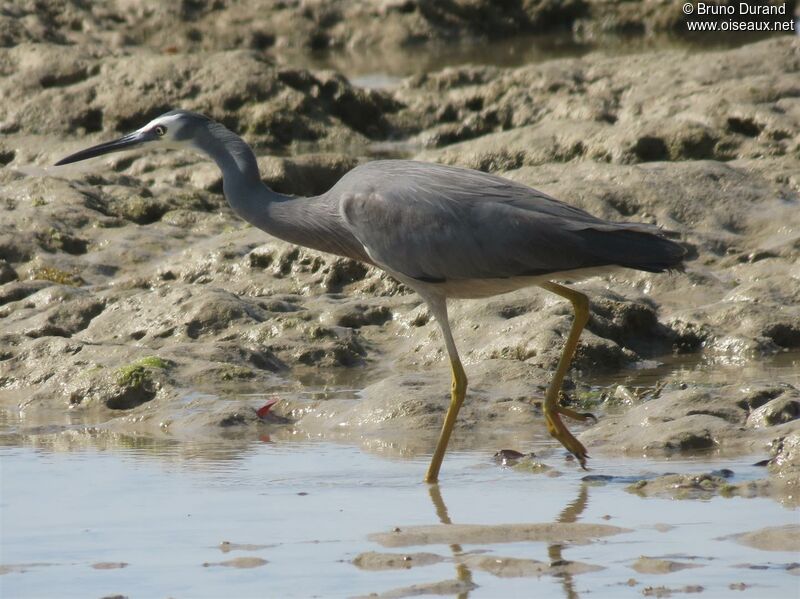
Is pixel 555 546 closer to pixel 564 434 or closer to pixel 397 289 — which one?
pixel 564 434

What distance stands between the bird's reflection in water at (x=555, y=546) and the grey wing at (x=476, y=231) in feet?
3.62

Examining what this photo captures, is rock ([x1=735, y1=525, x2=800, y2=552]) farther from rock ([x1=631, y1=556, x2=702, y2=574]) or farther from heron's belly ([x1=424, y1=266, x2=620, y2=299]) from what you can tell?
heron's belly ([x1=424, y1=266, x2=620, y2=299])

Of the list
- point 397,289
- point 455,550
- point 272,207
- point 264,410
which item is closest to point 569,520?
point 455,550

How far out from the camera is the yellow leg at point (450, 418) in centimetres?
578

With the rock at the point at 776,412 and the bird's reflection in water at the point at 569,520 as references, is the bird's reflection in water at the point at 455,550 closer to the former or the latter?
the bird's reflection in water at the point at 569,520

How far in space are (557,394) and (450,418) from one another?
1.61ft

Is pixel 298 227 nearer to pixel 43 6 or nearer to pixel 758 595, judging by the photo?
pixel 758 595

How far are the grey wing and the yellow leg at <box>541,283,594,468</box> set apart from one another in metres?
0.39

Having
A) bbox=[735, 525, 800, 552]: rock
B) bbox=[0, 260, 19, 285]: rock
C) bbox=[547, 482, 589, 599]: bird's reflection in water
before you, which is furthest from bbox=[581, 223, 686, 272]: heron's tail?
bbox=[0, 260, 19, 285]: rock

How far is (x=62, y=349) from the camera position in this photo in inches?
312

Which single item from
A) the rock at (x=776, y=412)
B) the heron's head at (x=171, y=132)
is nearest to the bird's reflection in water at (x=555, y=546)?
the rock at (x=776, y=412)

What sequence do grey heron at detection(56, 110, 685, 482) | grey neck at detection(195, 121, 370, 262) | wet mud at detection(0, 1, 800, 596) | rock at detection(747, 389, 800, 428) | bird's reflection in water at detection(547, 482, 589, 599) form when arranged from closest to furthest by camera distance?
bird's reflection in water at detection(547, 482, 589, 599), rock at detection(747, 389, 800, 428), grey heron at detection(56, 110, 685, 482), wet mud at detection(0, 1, 800, 596), grey neck at detection(195, 121, 370, 262)

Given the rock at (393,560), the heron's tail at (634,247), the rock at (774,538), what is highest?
the heron's tail at (634,247)

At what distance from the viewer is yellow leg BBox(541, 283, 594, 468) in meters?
5.85
